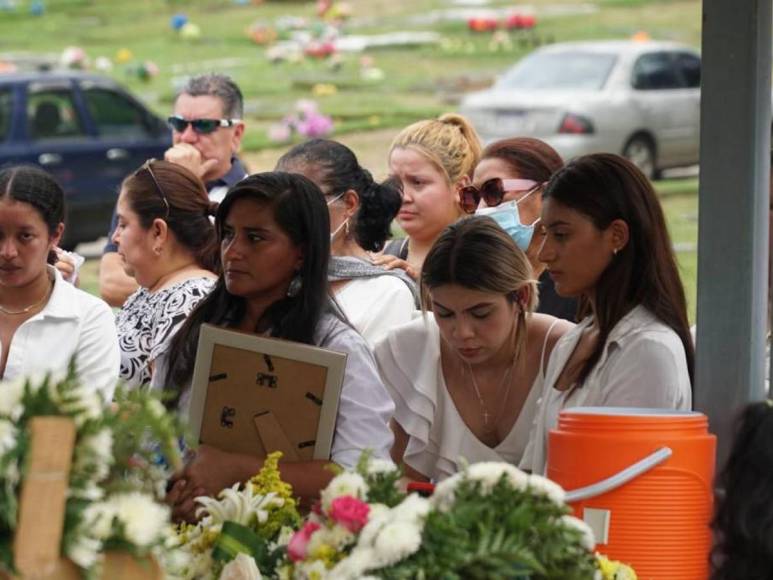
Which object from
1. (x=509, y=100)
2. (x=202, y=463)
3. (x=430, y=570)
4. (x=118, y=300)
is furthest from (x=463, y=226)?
(x=509, y=100)

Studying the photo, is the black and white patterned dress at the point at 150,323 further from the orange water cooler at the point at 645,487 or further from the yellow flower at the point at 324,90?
the yellow flower at the point at 324,90

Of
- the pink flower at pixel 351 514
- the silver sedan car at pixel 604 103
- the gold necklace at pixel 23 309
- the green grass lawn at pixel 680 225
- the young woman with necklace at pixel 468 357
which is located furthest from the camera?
the silver sedan car at pixel 604 103

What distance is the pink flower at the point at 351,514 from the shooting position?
9.18ft

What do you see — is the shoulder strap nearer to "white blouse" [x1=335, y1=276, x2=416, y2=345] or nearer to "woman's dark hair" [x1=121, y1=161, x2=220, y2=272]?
"white blouse" [x1=335, y1=276, x2=416, y2=345]

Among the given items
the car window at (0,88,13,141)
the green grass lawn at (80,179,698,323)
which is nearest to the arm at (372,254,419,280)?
the green grass lawn at (80,179,698,323)

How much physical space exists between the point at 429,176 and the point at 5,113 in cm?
1010

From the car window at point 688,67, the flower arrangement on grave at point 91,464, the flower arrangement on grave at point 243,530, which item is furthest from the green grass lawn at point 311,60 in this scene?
the flower arrangement on grave at point 91,464

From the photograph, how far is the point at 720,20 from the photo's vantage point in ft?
12.6

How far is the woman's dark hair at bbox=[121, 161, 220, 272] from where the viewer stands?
517 cm

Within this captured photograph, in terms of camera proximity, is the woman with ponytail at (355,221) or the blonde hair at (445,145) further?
the blonde hair at (445,145)

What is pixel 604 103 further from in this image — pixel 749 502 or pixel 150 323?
pixel 749 502

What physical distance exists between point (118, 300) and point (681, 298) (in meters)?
2.75

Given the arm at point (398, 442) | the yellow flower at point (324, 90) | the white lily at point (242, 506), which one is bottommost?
the yellow flower at point (324, 90)

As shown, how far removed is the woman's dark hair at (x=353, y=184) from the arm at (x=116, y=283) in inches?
41.8
